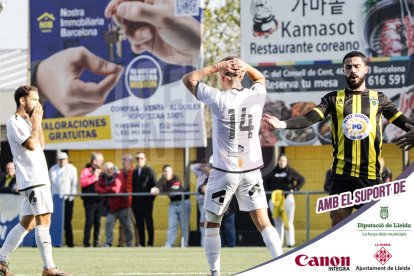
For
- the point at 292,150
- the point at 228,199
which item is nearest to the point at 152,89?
the point at 292,150

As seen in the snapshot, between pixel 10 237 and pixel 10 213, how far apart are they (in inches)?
453

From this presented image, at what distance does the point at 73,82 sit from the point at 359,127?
17.6 meters

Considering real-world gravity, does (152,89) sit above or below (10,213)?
above

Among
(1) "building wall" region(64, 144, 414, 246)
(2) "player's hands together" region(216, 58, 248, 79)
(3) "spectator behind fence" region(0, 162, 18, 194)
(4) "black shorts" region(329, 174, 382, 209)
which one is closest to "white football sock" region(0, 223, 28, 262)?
(2) "player's hands together" region(216, 58, 248, 79)

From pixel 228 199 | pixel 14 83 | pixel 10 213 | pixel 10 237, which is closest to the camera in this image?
pixel 228 199

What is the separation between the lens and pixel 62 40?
Result: 26.9m

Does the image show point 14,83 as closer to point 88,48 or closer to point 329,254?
point 88,48

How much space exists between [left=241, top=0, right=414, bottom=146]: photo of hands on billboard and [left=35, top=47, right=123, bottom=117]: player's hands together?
3.78m

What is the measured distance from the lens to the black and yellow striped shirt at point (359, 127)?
10.1 m

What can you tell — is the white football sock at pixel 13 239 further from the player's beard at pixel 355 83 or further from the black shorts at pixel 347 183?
the player's beard at pixel 355 83

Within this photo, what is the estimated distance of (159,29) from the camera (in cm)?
2592

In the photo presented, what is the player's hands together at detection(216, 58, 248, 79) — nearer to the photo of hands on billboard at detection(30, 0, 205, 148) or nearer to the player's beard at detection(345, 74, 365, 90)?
the player's beard at detection(345, 74, 365, 90)

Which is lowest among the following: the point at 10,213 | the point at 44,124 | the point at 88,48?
the point at 10,213

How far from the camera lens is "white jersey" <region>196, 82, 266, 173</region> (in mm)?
10414
